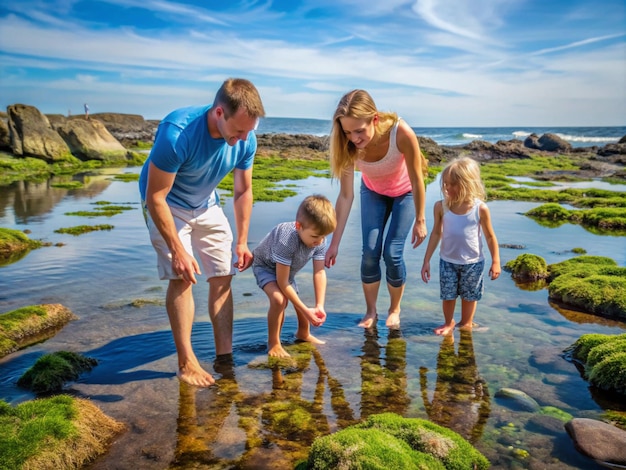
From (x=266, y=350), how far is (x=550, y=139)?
47.8 meters

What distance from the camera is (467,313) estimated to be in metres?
5.94

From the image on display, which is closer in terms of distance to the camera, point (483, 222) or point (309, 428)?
point (309, 428)

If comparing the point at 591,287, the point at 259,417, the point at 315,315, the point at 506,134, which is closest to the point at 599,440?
the point at 259,417

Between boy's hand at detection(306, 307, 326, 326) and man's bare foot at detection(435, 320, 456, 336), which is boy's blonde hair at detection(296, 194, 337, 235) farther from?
man's bare foot at detection(435, 320, 456, 336)

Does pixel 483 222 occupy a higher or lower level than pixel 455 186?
lower

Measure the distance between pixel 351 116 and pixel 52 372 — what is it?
330cm

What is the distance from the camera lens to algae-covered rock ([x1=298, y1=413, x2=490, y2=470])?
2.92m

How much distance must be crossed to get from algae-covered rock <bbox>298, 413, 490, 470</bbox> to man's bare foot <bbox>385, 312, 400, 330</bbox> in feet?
8.29

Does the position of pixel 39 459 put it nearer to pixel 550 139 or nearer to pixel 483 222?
pixel 483 222

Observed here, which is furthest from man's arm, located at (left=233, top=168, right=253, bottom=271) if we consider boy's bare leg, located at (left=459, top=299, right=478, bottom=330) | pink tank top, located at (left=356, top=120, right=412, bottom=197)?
boy's bare leg, located at (left=459, top=299, right=478, bottom=330)

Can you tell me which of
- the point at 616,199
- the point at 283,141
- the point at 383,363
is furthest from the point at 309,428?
the point at 283,141

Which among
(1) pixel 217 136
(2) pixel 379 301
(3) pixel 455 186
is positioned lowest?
(2) pixel 379 301

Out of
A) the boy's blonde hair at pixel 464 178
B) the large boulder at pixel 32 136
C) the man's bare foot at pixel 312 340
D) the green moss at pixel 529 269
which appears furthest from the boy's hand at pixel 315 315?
the large boulder at pixel 32 136

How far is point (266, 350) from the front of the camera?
208 inches
